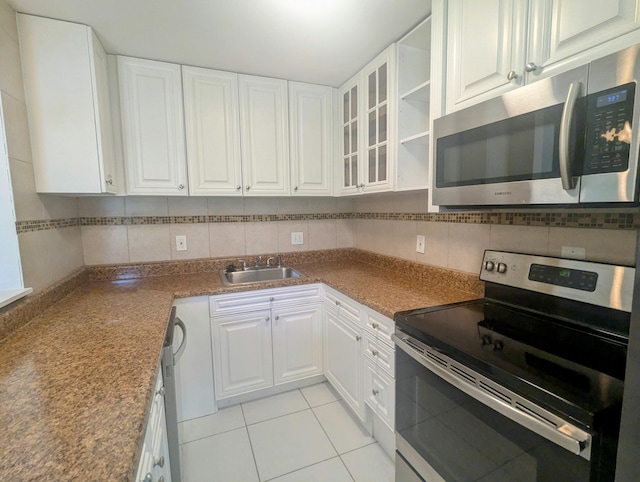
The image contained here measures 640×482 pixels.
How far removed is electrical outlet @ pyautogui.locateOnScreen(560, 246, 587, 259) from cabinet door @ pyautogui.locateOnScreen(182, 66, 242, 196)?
1.79 meters

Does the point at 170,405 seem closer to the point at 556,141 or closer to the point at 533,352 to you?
the point at 533,352

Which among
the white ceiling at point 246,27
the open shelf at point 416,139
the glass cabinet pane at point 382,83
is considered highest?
the white ceiling at point 246,27

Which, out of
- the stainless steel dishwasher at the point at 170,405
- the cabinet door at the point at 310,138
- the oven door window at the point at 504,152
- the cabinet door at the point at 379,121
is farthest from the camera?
the cabinet door at the point at 310,138

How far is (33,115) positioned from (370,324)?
1.93m

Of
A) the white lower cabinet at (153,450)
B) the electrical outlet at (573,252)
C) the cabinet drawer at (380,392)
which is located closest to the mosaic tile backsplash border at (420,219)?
the electrical outlet at (573,252)

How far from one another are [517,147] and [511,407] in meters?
0.75

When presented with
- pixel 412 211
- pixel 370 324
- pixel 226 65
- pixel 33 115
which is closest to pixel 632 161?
pixel 370 324

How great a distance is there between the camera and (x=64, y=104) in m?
1.48

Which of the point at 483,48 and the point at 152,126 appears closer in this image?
the point at 483,48

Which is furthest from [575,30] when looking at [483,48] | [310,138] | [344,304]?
[310,138]

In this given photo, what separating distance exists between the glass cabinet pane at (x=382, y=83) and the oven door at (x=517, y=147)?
1.98 feet

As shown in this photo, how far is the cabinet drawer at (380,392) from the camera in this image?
1.40 meters

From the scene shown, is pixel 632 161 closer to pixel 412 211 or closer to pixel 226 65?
pixel 412 211

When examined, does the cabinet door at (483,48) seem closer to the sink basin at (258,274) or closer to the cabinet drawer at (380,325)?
the cabinet drawer at (380,325)
